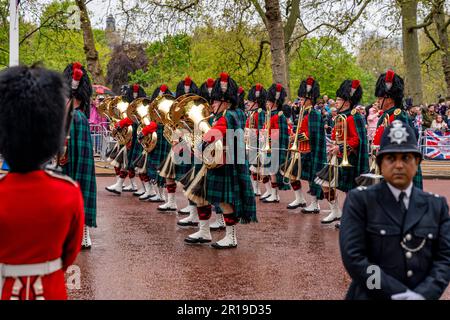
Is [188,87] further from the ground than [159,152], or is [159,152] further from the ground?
[188,87]

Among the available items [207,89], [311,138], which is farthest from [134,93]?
Result: [311,138]

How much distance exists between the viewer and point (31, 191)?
280cm

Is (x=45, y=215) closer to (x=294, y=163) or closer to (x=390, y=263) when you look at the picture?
(x=390, y=263)

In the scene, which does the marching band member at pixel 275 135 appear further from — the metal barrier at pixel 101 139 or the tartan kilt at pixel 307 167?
the metal barrier at pixel 101 139

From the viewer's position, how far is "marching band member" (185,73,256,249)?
282 inches

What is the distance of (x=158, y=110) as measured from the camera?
9984 millimetres

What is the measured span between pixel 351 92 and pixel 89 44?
1227 cm

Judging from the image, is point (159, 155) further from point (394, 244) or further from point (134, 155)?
point (394, 244)

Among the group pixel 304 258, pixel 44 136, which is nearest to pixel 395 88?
pixel 304 258

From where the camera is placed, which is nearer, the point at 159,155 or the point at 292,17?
the point at 159,155

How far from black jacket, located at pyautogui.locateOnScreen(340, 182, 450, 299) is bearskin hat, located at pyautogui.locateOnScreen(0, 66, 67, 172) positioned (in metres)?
1.43

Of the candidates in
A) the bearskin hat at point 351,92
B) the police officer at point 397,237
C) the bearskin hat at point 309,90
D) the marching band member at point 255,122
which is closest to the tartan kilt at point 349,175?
the bearskin hat at point 351,92

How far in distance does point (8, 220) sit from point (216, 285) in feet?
10.6

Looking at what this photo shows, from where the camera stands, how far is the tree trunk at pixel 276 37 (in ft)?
54.9
